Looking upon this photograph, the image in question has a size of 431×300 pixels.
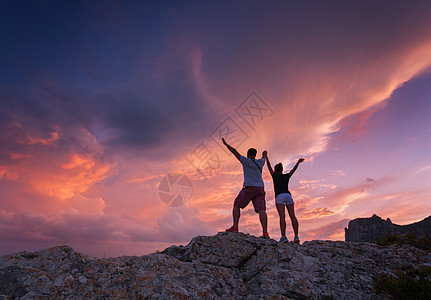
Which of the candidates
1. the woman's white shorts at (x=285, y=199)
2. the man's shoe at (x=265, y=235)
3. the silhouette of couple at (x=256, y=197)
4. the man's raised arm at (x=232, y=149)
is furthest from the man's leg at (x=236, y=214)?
the woman's white shorts at (x=285, y=199)

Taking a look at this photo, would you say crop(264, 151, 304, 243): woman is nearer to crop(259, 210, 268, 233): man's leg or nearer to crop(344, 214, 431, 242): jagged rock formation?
crop(259, 210, 268, 233): man's leg

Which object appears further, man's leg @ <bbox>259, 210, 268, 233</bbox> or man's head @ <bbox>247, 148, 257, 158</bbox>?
man's head @ <bbox>247, 148, 257, 158</bbox>

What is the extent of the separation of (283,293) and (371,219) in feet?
190

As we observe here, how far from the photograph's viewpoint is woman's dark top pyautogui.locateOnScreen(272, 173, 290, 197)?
35.8 ft

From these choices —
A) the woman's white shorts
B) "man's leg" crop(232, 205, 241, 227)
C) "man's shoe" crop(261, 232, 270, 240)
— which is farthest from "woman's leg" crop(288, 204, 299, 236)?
"man's leg" crop(232, 205, 241, 227)

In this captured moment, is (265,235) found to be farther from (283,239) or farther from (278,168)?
(278,168)

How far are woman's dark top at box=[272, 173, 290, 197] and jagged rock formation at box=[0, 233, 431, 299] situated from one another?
313cm

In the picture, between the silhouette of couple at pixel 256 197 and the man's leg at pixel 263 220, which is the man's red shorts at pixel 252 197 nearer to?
the silhouette of couple at pixel 256 197

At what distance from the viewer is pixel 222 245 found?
7531 millimetres

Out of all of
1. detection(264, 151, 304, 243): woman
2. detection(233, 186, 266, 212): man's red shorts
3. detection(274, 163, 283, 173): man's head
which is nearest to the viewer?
detection(233, 186, 266, 212): man's red shorts

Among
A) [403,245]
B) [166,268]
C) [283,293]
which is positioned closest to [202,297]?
[166,268]

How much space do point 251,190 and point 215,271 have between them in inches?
156

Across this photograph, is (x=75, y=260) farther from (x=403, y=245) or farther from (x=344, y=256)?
(x=403, y=245)

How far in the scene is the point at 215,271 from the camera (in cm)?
636
